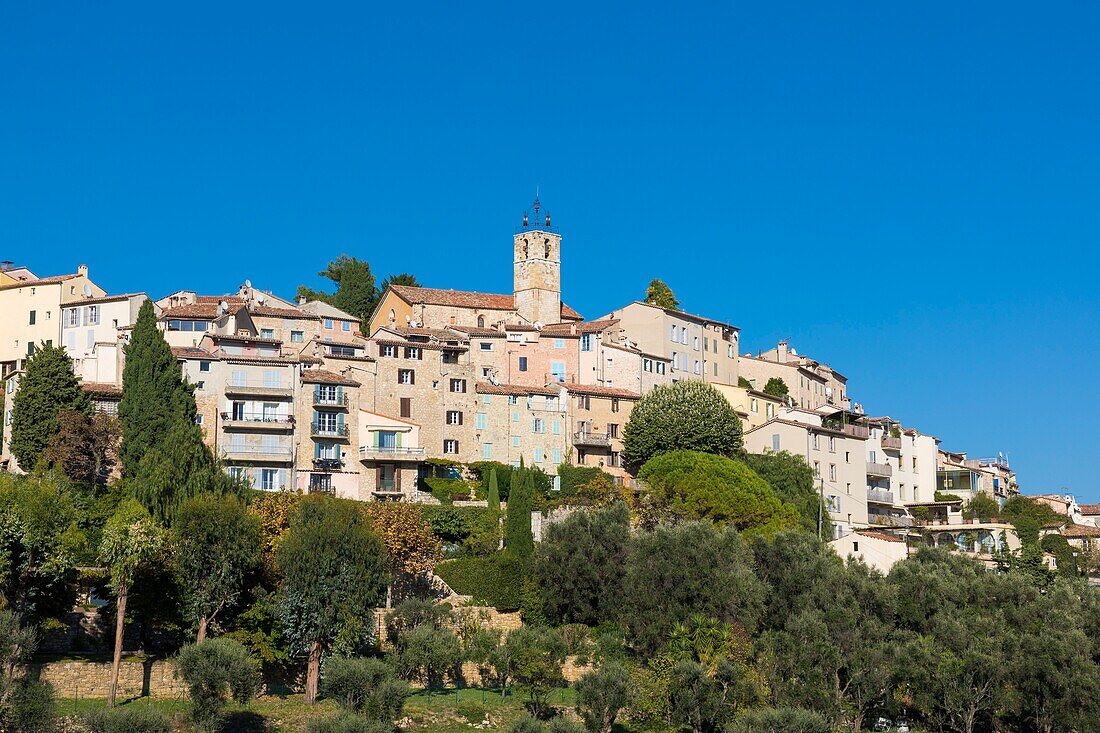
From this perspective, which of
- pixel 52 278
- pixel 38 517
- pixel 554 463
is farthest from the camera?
pixel 52 278

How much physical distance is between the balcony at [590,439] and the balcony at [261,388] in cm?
1829

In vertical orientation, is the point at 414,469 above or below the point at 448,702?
above

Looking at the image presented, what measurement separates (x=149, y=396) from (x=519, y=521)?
2024cm

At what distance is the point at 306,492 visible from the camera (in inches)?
3393

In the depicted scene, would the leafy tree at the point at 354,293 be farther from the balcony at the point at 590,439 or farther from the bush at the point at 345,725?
the bush at the point at 345,725

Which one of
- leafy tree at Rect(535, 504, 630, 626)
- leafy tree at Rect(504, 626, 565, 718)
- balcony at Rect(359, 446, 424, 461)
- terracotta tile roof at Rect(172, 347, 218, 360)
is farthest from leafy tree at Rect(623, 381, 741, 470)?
leafy tree at Rect(504, 626, 565, 718)

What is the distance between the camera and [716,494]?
85250mm

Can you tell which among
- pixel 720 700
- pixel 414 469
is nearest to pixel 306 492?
pixel 414 469

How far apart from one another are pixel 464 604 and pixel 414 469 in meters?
19.9

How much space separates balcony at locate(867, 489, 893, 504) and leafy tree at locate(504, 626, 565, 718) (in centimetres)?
4864

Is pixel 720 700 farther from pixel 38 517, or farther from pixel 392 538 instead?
pixel 38 517

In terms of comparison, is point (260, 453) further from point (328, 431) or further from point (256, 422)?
point (328, 431)

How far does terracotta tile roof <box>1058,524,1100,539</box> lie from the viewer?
103375mm

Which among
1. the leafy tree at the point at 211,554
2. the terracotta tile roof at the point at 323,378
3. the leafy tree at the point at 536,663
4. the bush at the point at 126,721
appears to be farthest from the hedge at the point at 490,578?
the bush at the point at 126,721
